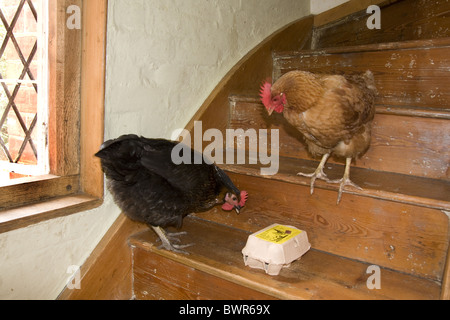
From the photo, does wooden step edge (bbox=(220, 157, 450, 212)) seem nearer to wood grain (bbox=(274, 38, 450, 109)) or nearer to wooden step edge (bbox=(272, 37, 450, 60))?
wood grain (bbox=(274, 38, 450, 109))

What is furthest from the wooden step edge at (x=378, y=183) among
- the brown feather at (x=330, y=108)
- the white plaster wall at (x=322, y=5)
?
the white plaster wall at (x=322, y=5)

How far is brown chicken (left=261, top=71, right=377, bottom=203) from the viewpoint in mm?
1213

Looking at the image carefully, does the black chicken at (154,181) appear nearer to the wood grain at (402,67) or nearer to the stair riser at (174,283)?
the stair riser at (174,283)

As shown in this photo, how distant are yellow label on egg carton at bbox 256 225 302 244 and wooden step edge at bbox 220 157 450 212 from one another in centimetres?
18

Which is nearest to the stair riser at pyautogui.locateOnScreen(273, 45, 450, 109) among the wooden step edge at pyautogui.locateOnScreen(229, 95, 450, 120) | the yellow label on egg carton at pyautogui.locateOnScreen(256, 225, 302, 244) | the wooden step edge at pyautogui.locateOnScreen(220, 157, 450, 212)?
the wooden step edge at pyautogui.locateOnScreen(229, 95, 450, 120)

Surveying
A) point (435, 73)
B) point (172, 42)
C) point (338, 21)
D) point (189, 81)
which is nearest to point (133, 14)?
point (172, 42)

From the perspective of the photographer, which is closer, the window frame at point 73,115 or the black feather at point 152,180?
the black feather at point 152,180

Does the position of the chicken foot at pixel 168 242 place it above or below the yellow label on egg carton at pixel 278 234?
below

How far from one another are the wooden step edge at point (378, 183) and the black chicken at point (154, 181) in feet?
0.81

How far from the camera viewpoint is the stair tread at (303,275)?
96cm

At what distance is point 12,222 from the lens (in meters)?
0.99

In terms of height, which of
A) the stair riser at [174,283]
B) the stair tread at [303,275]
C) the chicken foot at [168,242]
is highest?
the chicken foot at [168,242]
